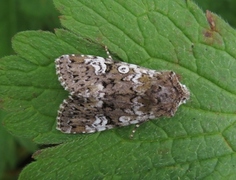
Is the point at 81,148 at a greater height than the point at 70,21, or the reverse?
→ the point at 70,21

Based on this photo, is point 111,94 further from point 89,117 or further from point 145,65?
point 145,65

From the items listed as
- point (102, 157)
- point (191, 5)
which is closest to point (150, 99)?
point (102, 157)

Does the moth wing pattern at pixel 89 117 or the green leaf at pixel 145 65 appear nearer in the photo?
the green leaf at pixel 145 65

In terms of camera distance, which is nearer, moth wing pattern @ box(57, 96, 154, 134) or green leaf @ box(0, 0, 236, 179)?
green leaf @ box(0, 0, 236, 179)

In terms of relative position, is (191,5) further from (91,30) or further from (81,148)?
(81,148)

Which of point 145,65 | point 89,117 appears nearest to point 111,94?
point 89,117
